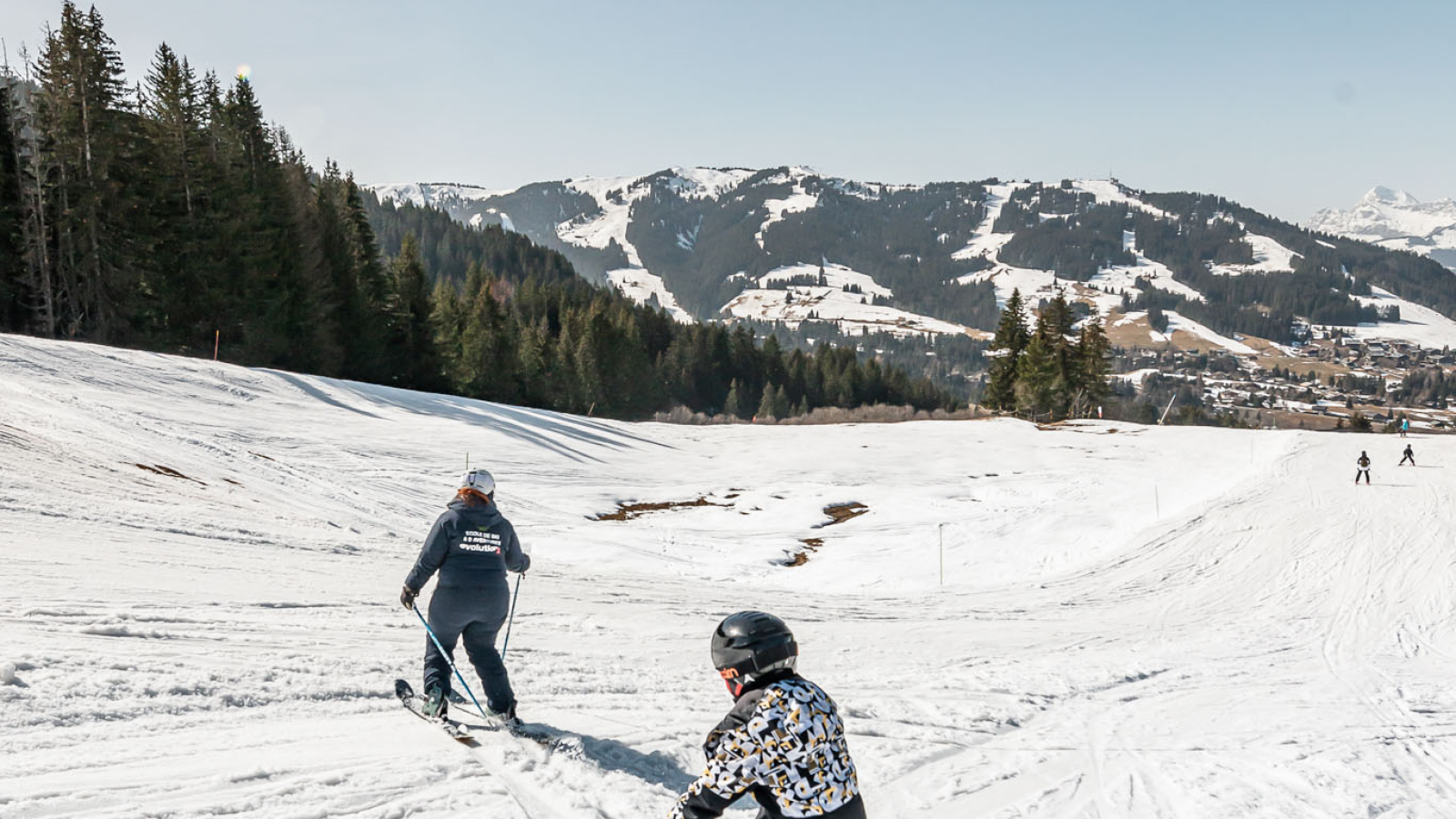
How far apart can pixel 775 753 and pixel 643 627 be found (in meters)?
8.40

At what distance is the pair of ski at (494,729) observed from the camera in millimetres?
6246

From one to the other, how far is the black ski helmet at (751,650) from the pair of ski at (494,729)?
3442mm

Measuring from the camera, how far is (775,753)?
10.4ft

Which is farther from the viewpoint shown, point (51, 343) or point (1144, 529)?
point (51, 343)

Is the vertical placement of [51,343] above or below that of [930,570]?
above

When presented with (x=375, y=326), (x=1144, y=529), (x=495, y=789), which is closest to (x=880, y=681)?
(x=495, y=789)

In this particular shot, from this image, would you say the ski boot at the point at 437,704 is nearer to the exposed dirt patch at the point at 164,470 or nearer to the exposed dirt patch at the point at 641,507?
the exposed dirt patch at the point at 164,470

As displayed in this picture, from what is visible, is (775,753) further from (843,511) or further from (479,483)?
(843,511)

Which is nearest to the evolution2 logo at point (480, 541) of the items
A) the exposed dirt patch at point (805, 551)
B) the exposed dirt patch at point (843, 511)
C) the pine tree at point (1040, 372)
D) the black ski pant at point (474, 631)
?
the black ski pant at point (474, 631)

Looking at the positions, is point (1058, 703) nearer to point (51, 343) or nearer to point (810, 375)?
point (51, 343)

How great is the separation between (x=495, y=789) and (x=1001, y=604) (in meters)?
12.2

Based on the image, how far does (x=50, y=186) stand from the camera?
32.2 m

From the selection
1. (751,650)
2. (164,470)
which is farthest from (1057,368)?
(751,650)

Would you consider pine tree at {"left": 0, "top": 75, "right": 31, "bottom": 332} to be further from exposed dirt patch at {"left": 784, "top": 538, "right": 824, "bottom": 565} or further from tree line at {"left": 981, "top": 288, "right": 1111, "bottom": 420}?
tree line at {"left": 981, "top": 288, "right": 1111, "bottom": 420}
